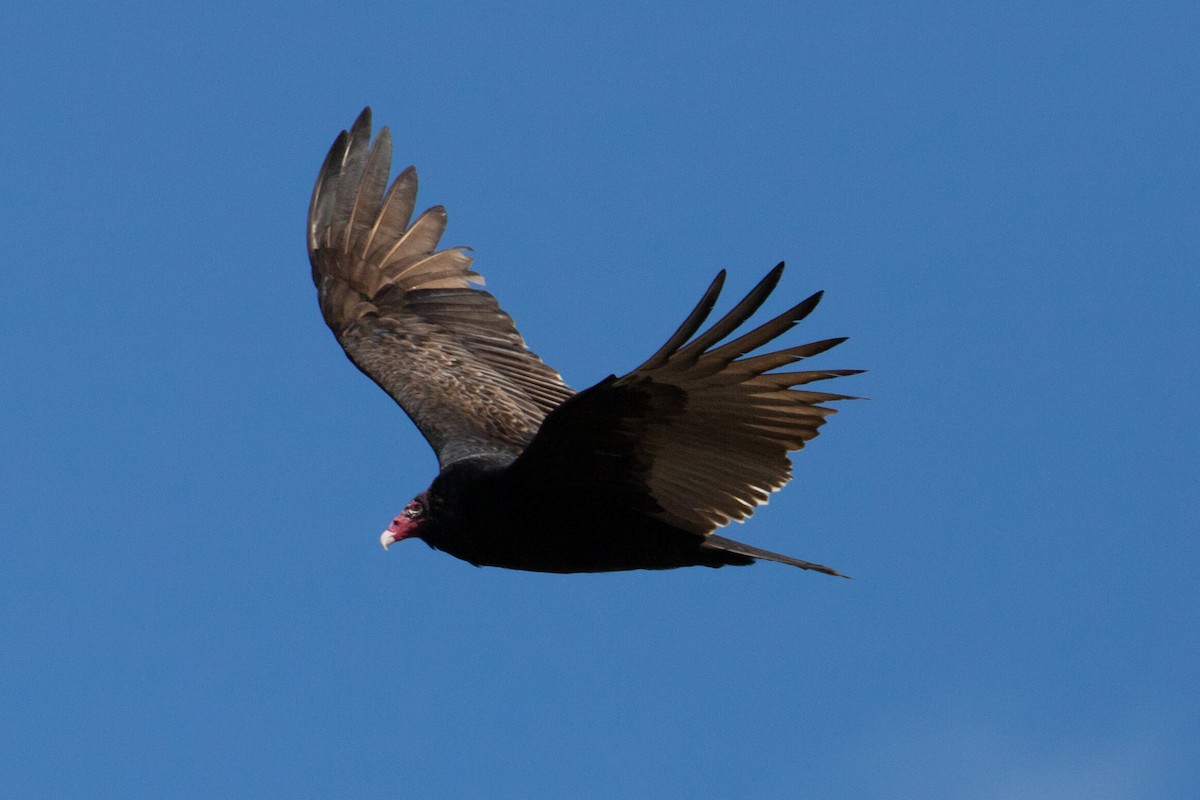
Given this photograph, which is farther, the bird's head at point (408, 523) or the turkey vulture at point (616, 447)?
the bird's head at point (408, 523)

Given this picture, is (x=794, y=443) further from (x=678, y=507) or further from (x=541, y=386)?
(x=541, y=386)

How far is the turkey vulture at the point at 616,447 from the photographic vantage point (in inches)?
237

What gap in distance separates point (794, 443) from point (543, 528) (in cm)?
104

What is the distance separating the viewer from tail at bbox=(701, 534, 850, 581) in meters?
6.59

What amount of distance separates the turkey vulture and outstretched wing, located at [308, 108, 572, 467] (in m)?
0.03

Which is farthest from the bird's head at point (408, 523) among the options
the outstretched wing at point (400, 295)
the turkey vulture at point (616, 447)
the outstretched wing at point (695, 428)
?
the outstretched wing at point (400, 295)

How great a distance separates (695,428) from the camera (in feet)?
20.6

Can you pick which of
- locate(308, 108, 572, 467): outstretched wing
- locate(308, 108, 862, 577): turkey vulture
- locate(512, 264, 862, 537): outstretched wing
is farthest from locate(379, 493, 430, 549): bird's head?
locate(308, 108, 572, 467): outstretched wing

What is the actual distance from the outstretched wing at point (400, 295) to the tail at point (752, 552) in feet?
6.53

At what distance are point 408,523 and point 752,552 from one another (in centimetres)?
156

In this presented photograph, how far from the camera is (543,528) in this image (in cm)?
673

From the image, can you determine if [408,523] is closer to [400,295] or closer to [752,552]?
[752,552]

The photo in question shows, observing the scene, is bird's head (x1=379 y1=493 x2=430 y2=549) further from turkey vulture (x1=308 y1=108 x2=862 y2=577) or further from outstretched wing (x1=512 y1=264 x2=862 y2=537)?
outstretched wing (x1=512 y1=264 x2=862 y2=537)

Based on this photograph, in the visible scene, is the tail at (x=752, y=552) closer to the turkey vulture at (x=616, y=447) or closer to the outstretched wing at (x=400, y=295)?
the turkey vulture at (x=616, y=447)
